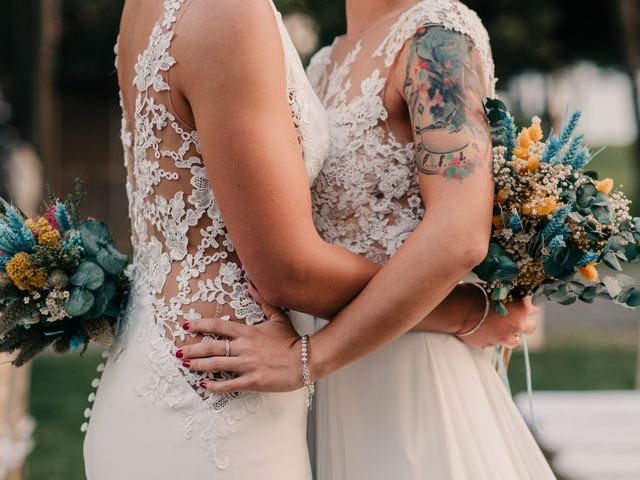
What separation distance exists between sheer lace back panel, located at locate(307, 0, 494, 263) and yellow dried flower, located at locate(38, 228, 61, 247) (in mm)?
746

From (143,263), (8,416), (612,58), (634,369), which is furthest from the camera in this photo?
(612,58)

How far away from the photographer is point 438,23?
2238 mm

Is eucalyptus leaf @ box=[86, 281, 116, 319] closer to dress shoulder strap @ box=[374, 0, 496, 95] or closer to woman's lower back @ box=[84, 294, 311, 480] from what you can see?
woman's lower back @ box=[84, 294, 311, 480]

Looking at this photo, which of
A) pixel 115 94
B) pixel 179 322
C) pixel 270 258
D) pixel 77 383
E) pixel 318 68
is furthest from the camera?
pixel 115 94

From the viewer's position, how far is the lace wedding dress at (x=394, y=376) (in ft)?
7.60

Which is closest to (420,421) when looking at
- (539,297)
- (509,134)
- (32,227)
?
(539,297)

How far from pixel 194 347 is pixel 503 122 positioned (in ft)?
3.27

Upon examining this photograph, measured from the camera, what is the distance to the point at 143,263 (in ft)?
7.61

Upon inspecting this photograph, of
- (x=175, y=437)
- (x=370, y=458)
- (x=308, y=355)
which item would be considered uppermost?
(x=308, y=355)

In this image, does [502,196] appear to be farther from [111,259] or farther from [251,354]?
[111,259]

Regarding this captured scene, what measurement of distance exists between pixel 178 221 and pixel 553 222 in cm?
98

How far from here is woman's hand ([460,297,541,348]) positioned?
2.48 m

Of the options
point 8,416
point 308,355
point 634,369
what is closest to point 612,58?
point 634,369

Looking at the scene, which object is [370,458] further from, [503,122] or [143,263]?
[503,122]
